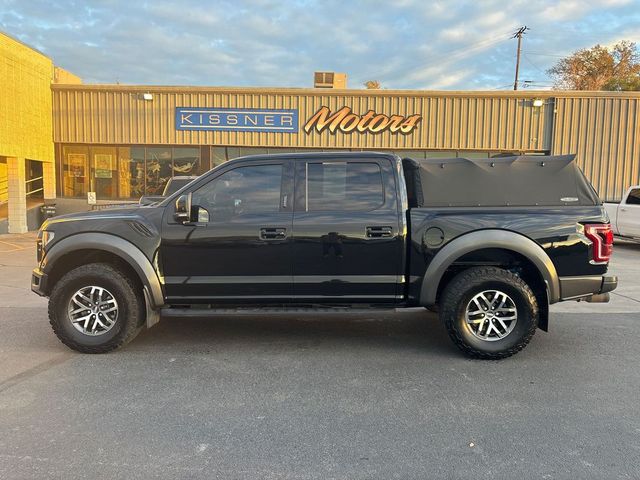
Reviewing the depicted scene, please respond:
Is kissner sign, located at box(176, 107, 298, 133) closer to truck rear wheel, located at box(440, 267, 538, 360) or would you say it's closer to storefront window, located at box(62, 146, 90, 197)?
storefront window, located at box(62, 146, 90, 197)

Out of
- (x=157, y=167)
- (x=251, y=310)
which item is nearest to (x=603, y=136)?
(x=157, y=167)

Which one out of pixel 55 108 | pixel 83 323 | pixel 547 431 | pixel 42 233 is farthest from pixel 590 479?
pixel 55 108

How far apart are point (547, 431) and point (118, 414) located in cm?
302

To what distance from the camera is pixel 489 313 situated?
15.0 feet

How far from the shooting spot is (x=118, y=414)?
11.3 feet

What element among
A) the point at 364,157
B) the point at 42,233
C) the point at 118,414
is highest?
the point at 364,157

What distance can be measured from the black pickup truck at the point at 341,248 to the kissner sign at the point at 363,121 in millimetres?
13416

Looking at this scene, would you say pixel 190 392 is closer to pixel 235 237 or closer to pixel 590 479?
pixel 235 237

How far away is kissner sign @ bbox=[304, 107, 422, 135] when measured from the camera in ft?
58.0

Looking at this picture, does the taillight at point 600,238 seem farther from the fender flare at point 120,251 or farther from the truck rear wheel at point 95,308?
the truck rear wheel at point 95,308

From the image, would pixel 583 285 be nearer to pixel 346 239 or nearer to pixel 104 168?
pixel 346 239

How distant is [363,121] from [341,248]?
45.9ft

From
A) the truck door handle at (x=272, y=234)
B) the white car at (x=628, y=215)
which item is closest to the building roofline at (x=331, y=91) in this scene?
the white car at (x=628, y=215)

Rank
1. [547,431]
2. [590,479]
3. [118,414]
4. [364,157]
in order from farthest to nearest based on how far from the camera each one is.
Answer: [364,157]
[118,414]
[547,431]
[590,479]
